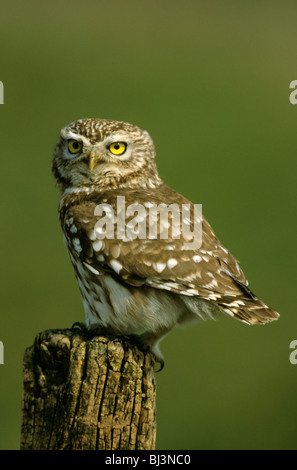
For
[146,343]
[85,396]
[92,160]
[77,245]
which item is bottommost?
[85,396]

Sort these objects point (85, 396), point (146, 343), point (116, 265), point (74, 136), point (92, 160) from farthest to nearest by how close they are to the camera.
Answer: point (74, 136) → point (92, 160) → point (146, 343) → point (116, 265) → point (85, 396)

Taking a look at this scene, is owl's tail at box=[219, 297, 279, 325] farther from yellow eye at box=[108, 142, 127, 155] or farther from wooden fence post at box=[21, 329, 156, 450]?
yellow eye at box=[108, 142, 127, 155]

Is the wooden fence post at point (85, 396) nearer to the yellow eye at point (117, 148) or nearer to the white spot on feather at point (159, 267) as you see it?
the white spot on feather at point (159, 267)

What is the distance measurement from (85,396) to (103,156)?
1530mm

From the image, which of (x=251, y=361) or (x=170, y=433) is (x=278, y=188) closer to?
(x=251, y=361)

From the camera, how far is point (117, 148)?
448cm

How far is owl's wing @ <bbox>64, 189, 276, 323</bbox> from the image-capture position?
387 centimetres

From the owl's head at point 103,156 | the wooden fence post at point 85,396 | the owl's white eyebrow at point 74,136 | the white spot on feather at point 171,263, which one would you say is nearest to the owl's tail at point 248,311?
the white spot on feather at point 171,263

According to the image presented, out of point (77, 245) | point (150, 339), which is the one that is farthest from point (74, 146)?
point (150, 339)

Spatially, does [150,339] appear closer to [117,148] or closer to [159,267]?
[159,267]

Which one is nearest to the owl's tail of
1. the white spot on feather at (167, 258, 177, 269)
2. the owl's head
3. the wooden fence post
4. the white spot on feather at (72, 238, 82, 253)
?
the white spot on feather at (167, 258, 177, 269)

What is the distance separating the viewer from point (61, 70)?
16.2 m

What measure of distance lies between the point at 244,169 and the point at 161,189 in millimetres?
8605

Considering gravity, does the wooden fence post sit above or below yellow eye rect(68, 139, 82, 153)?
below
